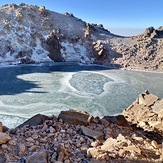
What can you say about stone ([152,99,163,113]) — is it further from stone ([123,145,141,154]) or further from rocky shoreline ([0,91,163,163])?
stone ([123,145,141,154])

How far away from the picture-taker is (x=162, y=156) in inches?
259

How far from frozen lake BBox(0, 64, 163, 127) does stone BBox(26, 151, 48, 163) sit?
545 inches

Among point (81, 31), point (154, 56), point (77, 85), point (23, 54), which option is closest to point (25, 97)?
point (77, 85)

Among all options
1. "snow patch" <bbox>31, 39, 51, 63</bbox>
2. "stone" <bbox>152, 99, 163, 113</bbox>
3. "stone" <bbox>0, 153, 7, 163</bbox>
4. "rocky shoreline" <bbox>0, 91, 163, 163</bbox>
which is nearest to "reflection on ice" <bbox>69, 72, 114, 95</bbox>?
"stone" <bbox>152, 99, 163, 113</bbox>

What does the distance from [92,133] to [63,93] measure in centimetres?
2172

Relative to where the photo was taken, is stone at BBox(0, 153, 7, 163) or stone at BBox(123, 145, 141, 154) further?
stone at BBox(123, 145, 141, 154)

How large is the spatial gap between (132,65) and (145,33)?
599 inches

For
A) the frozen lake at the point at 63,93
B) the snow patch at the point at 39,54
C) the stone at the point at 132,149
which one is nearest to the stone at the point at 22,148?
the stone at the point at 132,149

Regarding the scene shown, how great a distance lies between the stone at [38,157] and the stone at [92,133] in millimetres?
1994

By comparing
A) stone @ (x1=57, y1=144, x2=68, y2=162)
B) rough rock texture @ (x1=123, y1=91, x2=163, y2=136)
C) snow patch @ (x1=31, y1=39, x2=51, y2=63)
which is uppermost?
stone @ (x1=57, y1=144, x2=68, y2=162)

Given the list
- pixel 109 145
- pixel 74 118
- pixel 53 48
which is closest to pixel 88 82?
pixel 53 48

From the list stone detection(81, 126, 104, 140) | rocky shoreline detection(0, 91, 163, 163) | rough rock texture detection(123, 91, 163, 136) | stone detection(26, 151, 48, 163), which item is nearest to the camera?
stone detection(26, 151, 48, 163)

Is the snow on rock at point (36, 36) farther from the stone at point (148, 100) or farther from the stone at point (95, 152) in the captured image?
the stone at point (95, 152)

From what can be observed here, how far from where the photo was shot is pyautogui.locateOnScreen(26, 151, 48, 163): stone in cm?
604
